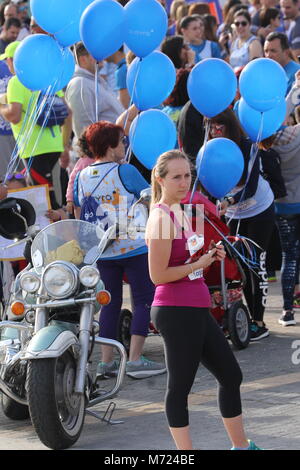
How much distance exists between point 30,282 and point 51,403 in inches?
31.6

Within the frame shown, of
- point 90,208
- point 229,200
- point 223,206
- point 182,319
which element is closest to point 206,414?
point 182,319

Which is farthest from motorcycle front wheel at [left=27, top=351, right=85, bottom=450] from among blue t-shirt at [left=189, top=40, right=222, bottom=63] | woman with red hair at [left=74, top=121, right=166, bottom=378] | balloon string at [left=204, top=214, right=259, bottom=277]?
blue t-shirt at [left=189, top=40, right=222, bottom=63]

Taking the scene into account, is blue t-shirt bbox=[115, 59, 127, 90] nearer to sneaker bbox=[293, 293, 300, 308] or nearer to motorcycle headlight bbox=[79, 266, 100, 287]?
sneaker bbox=[293, 293, 300, 308]

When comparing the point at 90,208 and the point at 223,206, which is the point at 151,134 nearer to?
the point at 223,206

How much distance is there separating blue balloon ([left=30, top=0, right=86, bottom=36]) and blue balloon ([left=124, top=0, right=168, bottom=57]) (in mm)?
392

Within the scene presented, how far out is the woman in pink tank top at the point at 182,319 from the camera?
504 cm

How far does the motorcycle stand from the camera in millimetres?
5492

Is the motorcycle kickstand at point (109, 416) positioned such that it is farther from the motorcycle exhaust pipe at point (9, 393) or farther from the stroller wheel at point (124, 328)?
the stroller wheel at point (124, 328)

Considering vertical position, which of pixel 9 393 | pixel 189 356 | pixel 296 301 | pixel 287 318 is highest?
pixel 189 356

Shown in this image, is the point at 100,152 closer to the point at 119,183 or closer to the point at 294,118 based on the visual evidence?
the point at 119,183

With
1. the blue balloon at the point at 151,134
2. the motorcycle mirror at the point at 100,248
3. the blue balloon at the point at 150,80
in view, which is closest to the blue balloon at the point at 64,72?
the blue balloon at the point at 150,80

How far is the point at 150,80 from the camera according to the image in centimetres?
784

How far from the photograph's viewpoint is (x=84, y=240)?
20.2 ft

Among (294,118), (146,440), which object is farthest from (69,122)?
(146,440)
